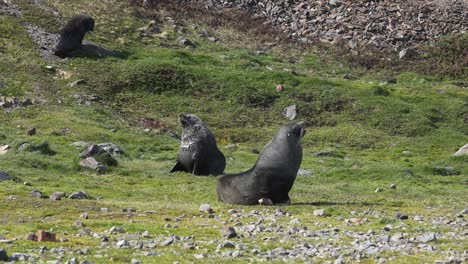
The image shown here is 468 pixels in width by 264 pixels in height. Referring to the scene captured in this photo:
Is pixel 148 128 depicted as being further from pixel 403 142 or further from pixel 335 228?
pixel 335 228

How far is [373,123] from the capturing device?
4894 centimetres

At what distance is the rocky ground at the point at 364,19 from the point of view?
2697 inches

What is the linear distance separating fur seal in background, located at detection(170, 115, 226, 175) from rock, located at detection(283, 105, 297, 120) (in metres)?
16.4

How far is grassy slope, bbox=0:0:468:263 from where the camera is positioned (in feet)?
80.2

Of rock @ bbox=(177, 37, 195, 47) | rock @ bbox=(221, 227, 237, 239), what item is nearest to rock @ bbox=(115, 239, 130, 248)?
rock @ bbox=(221, 227, 237, 239)

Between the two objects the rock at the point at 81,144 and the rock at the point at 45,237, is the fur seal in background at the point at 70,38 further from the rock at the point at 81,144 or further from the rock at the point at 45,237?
the rock at the point at 45,237

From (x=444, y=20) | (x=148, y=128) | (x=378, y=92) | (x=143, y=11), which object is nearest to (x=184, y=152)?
(x=148, y=128)

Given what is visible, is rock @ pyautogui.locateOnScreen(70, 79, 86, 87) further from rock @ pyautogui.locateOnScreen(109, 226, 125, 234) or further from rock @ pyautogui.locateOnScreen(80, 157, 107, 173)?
rock @ pyautogui.locateOnScreen(109, 226, 125, 234)

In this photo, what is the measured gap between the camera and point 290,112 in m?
49.8

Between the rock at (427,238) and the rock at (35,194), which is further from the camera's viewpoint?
the rock at (35,194)

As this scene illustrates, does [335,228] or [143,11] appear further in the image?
[143,11]

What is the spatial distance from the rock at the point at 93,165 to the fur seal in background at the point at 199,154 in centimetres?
284

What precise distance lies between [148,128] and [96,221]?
26.1 meters

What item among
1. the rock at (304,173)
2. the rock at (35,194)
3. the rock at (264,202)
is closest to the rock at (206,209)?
the rock at (264,202)
